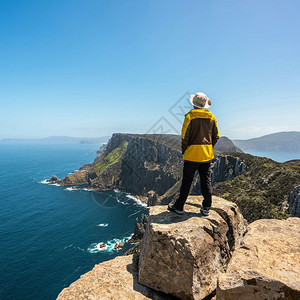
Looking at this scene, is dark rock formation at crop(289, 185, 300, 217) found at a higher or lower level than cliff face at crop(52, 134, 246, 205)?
higher

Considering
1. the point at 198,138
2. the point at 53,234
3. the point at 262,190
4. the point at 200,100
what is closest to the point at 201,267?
the point at 198,138

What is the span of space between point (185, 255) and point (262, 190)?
4806 centimetres

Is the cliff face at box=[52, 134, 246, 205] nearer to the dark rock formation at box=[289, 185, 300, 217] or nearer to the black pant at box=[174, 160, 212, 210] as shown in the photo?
the dark rock formation at box=[289, 185, 300, 217]

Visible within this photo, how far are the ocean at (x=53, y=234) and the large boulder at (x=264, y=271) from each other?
165 feet

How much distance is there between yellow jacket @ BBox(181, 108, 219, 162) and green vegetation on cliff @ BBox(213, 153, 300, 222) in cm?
3445

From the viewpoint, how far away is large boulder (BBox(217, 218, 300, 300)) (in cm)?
430

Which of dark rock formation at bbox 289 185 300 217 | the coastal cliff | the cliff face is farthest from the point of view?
the cliff face

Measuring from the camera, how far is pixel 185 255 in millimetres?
5742

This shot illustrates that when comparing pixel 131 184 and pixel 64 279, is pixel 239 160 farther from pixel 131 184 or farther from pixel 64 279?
pixel 131 184

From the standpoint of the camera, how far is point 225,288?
15.0 feet

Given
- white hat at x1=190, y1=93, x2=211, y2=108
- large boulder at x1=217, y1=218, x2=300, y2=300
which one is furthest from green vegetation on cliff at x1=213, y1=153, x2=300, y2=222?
white hat at x1=190, y1=93, x2=211, y2=108

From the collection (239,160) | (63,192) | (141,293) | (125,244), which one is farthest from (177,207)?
(63,192)

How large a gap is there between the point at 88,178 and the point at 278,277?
15363 centimetres

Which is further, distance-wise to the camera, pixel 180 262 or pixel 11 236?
pixel 11 236
